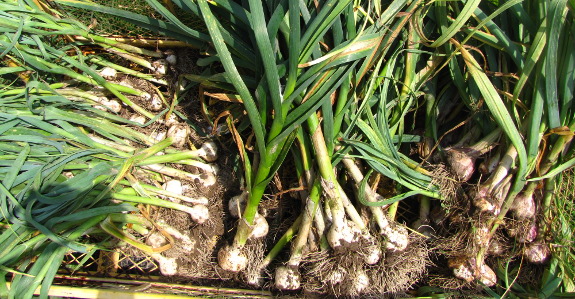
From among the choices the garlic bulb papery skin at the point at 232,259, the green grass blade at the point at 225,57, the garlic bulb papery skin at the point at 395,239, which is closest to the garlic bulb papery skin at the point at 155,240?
the garlic bulb papery skin at the point at 232,259

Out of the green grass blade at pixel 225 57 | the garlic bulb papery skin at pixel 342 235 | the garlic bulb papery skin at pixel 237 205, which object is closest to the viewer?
the green grass blade at pixel 225 57

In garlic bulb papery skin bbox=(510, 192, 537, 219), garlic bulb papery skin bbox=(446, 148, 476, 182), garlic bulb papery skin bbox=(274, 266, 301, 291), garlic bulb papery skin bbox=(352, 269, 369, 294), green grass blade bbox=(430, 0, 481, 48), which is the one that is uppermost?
green grass blade bbox=(430, 0, 481, 48)

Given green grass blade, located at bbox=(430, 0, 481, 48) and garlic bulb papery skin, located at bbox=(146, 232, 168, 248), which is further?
garlic bulb papery skin, located at bbox=(146, 232, 168, 248)

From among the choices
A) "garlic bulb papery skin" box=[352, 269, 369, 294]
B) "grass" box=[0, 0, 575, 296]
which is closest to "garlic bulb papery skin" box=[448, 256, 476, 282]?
"grass" box=[0, 0, 575, 296]

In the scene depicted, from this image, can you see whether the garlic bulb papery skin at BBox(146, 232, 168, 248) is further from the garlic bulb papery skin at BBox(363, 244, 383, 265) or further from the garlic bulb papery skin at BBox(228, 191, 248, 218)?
the garlic bulb papery skin at BBox(363, 244, 383, 265)

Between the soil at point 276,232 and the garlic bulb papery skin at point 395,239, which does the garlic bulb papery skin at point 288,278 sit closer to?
the soil at point 276,232

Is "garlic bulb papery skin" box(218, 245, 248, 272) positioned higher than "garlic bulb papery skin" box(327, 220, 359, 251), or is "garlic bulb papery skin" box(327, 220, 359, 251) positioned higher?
"garlic bulb papery skin" box(327, 220, 359, 251)

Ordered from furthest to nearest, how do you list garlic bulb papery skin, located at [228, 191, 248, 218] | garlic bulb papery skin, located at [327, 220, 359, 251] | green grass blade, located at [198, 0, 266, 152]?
1. garlic bulb papery skin, located at [228, 191, 248, 218]
2. garlic bulb papery skin, located at [327, 220, 359, 251]
3. green grass blade, located at [198, 0, 266, 152]
